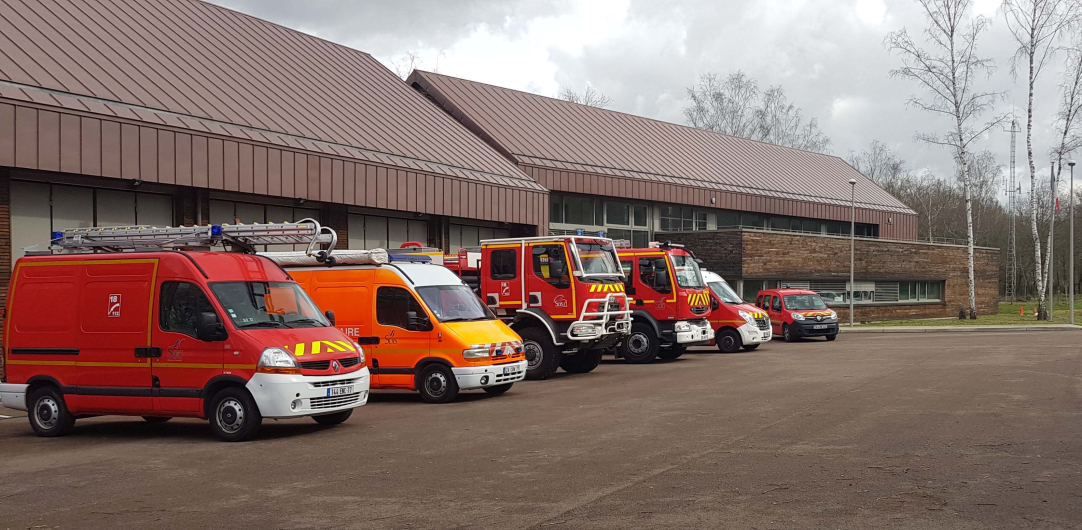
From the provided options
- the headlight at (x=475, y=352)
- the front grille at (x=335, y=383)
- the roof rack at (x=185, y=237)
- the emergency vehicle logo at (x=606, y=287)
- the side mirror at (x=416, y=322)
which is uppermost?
the roof rack at (x=185, y=237)

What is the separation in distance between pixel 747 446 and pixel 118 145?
15.9 meters

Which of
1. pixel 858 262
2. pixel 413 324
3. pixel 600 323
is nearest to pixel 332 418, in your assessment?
pixel 413 324

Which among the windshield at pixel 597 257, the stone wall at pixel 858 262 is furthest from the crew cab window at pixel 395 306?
the stone wall at pixel 858 262

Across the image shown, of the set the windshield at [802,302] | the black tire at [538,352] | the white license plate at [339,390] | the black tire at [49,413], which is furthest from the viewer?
the windshield at [802,302]

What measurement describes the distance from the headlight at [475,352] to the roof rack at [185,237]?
3.03m

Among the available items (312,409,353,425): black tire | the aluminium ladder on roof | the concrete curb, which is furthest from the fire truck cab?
the concrete curb

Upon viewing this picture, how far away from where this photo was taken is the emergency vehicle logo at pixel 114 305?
40.8ft

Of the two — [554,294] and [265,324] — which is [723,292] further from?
[265,324]

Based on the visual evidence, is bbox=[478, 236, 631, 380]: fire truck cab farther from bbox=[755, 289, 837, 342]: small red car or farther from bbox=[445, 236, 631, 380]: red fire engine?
bbox=[755, 289, 837, 342]: small red car

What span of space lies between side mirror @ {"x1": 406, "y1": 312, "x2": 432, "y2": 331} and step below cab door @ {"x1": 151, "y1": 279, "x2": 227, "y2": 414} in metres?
4.21

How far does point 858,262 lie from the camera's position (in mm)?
51812

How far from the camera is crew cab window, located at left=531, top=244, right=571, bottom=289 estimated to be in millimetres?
19938

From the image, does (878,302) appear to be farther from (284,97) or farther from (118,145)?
(118,145)

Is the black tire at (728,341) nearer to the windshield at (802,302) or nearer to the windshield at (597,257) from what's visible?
the windshield at (802,302)
